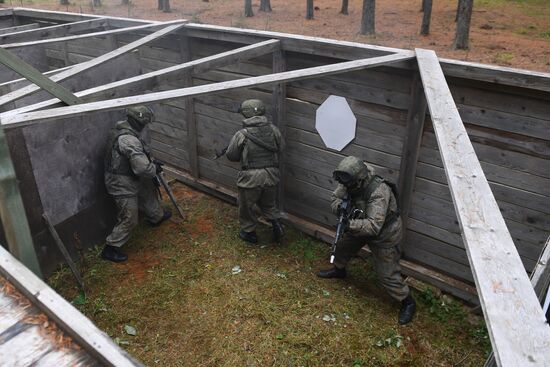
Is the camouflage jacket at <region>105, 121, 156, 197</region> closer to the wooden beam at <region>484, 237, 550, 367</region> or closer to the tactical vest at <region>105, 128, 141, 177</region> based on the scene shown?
the tactical vest at <region>105, 128, 141, 177</region>

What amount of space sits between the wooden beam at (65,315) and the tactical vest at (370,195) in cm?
354

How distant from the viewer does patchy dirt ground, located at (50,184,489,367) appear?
4551mm

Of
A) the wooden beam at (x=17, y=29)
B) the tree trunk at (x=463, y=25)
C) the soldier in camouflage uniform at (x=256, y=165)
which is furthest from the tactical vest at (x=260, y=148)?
the tree trunk at (x=463, y=25)

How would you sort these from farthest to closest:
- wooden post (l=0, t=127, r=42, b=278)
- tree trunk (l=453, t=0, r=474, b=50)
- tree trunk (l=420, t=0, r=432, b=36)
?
tree trunk (l=420, t=0, r=432, b=36) < tree trunk (l=453, t=0, r=474, b=50) < wooden post (l=0, t=127, r=42, b=278)

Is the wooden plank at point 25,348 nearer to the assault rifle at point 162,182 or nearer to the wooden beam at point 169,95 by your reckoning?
the wooden beam at point 169,95

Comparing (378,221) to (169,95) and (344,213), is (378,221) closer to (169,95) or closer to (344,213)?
(344,213)

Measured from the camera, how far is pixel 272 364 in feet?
14.5

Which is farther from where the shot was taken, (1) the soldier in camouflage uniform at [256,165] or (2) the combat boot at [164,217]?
(2) the combat boot at [164,217]

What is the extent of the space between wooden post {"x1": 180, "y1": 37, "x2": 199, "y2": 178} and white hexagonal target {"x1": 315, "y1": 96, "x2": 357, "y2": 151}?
91.6 inches

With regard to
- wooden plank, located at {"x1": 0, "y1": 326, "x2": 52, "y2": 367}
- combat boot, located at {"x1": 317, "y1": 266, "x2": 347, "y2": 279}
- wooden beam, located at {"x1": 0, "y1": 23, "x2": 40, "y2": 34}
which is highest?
wooden beam, located at {"x1": 0, "y1": 23, "x2": 40, "y2": 34}

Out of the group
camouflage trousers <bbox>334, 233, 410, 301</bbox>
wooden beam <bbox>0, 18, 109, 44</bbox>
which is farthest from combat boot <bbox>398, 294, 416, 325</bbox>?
wooden beam <bbox>0, 18, 109, 44</bbox>

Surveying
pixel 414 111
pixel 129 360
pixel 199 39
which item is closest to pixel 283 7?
pixel 199 39

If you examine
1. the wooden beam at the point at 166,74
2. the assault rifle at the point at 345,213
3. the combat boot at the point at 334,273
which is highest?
the wooden beam at the point at 166,74

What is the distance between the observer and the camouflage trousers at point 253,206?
6.17 m
